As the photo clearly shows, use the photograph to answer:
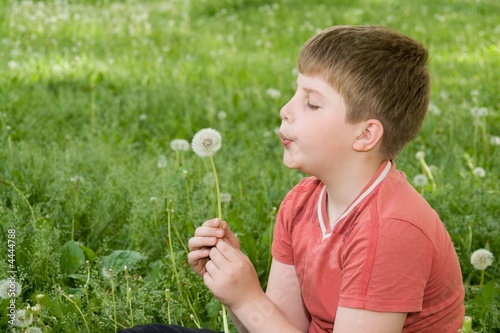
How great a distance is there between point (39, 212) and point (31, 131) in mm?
1295

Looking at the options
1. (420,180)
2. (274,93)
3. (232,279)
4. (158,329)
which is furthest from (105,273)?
(274,93)

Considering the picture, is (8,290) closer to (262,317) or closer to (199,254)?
(199,254)

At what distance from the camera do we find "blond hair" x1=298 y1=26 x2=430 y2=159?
6.01 feet

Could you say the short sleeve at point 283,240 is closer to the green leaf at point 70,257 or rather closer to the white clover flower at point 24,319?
the white clover flower at point 24,319

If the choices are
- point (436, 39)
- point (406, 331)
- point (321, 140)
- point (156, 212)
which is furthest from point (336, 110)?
point (436, 39)

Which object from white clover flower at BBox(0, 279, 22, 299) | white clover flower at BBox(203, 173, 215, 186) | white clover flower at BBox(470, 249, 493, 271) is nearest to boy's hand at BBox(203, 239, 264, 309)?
white clover flower at BBox(0, 279, 22, 299)

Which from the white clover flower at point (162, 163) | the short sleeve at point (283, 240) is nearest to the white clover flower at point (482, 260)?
the short sleeve at point (283, 240)

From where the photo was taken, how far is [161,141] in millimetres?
4172

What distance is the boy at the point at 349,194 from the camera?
1.73 m

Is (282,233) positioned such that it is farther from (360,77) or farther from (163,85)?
(163,85)

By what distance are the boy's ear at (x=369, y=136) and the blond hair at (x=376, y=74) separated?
0.05 feet

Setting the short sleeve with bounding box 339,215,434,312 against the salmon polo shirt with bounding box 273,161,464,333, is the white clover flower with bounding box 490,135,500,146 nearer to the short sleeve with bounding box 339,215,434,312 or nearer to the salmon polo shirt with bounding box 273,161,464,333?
the salmon polo shirt with bounding box 273,161,464,333

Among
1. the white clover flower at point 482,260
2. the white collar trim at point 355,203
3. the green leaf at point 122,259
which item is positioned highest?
the white collar trim at point 355,203

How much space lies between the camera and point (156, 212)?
2.93 m
